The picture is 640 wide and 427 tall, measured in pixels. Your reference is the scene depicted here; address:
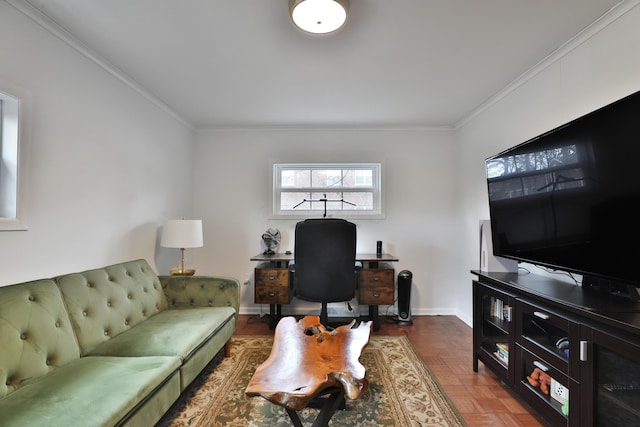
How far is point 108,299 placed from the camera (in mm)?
1947

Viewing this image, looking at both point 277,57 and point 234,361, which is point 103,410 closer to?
point 234,361

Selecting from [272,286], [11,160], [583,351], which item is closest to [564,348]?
[583,351]

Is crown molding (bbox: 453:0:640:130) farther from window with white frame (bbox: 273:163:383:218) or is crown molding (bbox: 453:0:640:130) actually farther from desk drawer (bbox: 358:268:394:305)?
desk drawer (bbox: 358:268:394:305)

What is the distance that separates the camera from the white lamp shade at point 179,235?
279 centimetres

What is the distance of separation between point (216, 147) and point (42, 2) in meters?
2.24

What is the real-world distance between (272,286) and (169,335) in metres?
1.43

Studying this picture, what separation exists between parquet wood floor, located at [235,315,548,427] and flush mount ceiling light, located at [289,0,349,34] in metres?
2.42

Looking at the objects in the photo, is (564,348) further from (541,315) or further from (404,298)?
(404,298)

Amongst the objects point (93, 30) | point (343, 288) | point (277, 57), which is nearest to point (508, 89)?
point (277, 57)

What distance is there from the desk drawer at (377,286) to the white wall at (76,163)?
219cm

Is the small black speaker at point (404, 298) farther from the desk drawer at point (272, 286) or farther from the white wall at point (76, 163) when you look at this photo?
the white wall at point (76, 163)

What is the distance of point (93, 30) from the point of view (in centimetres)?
189

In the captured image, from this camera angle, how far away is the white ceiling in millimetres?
1674

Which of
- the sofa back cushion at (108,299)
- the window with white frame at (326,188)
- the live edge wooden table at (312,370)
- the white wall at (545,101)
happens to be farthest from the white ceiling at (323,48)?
the live edge wooden table at (312,370)
